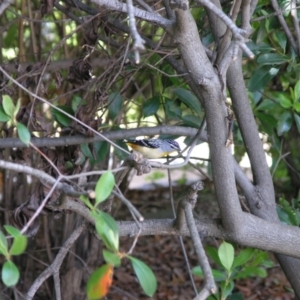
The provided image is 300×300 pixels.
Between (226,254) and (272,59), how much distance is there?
80cm

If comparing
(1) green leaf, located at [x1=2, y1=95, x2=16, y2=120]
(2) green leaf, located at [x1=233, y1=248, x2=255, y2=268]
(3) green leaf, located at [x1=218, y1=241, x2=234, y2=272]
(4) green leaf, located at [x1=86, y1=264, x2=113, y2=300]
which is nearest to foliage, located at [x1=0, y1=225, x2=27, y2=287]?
(4) green leaf, located at [x1=86, y1=264, x2=113, y2=300]

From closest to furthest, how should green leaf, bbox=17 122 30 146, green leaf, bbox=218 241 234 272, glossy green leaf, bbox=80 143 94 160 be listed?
green leaf, bbox=17 122 30 146 → green leaf, bbox=218 241 234 272 → glossy green leaf, bbox=80 143 94 160

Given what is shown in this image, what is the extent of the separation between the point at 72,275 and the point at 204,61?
1.92 m

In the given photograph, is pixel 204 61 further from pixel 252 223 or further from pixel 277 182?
pixel 277 182

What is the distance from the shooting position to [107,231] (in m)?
1.22

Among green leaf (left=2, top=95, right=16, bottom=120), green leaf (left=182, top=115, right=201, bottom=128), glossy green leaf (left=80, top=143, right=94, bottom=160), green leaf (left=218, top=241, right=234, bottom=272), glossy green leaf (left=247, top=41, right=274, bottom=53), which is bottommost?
green leaf (left=218, top=241, right=234, bottom=272)

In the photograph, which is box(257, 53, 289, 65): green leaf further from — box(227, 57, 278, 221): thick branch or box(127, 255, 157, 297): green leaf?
box(127, 255, 157, 297): green leaf

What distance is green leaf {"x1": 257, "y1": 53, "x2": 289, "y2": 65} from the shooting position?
2.31 metres

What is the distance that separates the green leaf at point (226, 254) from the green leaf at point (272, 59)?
77 cm

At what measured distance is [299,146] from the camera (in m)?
4.21

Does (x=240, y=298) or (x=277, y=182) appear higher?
(x=240, y=298)

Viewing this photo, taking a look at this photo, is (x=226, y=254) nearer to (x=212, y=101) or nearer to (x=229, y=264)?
(x=229, y=264)

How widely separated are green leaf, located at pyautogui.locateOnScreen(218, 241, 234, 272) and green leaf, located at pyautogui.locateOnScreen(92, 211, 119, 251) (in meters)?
0.64

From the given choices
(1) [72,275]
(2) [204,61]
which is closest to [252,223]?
(2) [204,61]
